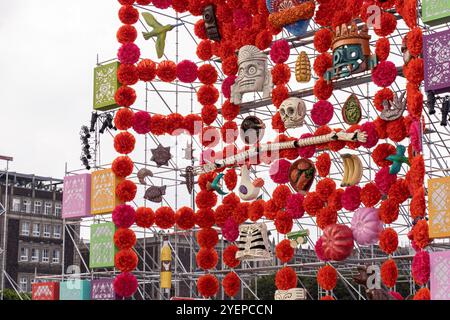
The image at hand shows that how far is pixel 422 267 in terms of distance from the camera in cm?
1351

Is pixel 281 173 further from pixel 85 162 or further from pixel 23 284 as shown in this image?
pixel 23 284

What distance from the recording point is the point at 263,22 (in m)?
17.5

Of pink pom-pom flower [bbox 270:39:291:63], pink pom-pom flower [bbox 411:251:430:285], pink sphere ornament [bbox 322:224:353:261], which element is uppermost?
pink pom-pom flower [bbox 270:39:291:63]

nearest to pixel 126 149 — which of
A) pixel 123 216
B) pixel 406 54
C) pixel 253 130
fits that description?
pixel 123 216

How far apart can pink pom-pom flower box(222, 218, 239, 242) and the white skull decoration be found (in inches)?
99.2

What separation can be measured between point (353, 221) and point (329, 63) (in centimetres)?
296

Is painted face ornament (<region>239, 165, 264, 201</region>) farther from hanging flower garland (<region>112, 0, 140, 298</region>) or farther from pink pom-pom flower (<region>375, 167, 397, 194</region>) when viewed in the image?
pink pom-pom flower (<region>375, 167, 397, 194</region>)

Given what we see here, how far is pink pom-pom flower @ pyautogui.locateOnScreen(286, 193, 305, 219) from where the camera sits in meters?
16.1

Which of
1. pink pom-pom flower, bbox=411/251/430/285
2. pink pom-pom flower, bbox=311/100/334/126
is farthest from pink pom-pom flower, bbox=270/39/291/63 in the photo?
pink pom-pom flower, bbox=411/251/430/285

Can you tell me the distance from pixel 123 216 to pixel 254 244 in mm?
2930

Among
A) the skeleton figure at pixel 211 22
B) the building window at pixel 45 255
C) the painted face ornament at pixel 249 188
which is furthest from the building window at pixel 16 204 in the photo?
the painted face ornament at pixel 249 188
